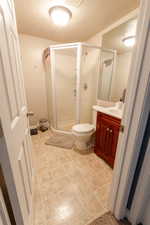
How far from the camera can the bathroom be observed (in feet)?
4.02

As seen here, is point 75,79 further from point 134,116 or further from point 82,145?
point 134,116

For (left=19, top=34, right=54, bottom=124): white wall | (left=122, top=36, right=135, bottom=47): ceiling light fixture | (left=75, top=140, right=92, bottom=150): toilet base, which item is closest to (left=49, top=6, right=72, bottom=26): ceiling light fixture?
(left=122, top=36, right=135, bottom=47): ceiling light fixture

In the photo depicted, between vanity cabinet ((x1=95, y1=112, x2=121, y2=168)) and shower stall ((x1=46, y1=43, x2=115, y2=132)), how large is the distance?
2.61 feet

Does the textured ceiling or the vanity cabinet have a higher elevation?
the textured ceiling

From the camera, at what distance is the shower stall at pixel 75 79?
7.30 ft

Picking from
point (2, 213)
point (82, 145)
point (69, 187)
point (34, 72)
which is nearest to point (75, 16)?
point (34, 72)

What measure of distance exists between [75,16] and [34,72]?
1522 millimetres

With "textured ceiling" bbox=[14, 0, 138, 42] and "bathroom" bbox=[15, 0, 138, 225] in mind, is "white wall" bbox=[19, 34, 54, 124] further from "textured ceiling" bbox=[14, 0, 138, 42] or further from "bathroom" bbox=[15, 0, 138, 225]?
"textured ceiling" bbox=[14, 0, 138, 42]

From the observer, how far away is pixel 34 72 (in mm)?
2727

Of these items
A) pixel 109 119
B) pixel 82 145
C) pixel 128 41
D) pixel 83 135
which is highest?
pixel 128 41

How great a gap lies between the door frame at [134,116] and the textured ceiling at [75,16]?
1248 mm

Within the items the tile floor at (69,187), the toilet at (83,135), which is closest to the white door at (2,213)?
the tile floor at (69,187)

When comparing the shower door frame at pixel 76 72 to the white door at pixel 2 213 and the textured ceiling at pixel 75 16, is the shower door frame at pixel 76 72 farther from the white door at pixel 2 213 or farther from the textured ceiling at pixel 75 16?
the white door at pixel 2 213

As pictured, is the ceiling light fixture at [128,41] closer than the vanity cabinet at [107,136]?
No
